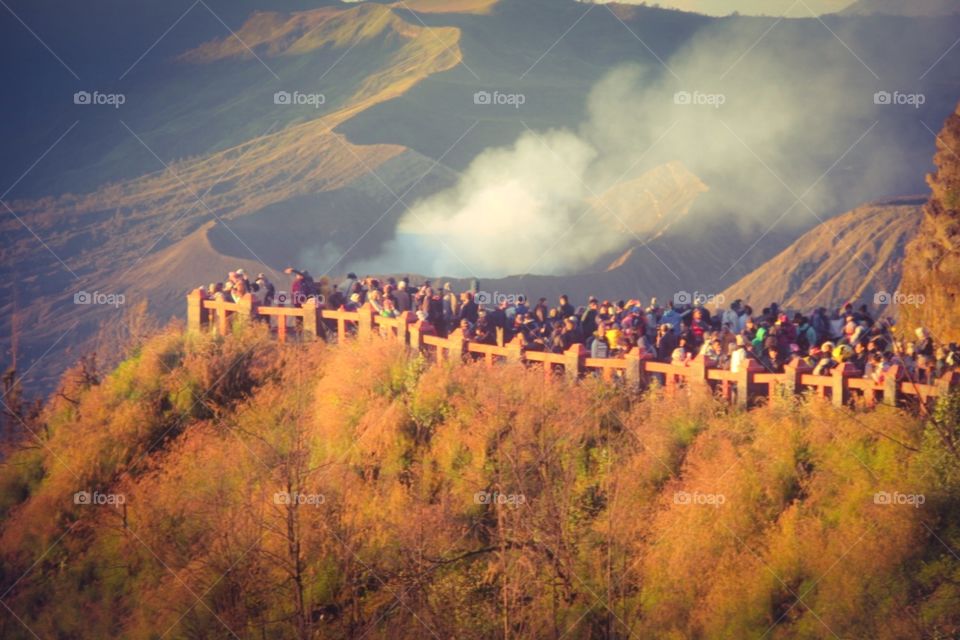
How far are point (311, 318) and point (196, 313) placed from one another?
13.0 feet

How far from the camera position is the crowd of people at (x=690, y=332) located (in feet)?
68.3

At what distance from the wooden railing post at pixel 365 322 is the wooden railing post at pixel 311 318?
1.36 meters

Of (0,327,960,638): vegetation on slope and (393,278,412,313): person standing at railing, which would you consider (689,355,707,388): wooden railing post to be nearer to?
(0,327,960,638): vegetation on slope

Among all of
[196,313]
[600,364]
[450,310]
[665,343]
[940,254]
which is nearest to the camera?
[600,364]

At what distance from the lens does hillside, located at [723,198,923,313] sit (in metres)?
45.6

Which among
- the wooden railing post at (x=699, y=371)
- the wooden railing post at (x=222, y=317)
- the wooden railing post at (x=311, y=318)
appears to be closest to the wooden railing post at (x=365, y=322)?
the wooden railing post at (x=311, y=318)

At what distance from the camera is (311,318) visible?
2747cm

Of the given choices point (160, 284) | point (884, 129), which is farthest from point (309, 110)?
point (884, 129)

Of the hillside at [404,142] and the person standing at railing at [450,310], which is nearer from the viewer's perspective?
the person standing at railing at [450,310]

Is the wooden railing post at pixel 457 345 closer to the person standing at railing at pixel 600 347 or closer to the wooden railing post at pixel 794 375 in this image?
the person standing at railing at pixel 600 347

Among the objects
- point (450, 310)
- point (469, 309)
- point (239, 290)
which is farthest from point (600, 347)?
point (239, 290)

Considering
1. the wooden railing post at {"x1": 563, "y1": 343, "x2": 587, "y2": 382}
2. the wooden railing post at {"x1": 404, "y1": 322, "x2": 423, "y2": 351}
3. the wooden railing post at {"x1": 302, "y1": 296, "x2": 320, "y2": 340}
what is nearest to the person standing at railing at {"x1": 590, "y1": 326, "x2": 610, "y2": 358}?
the wooden railing post at {"x1": 563, "y1": 343, "x2": 587, "y2": 382}

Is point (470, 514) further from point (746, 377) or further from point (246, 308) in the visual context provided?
point (246, 308)

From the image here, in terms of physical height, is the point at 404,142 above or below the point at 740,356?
above
